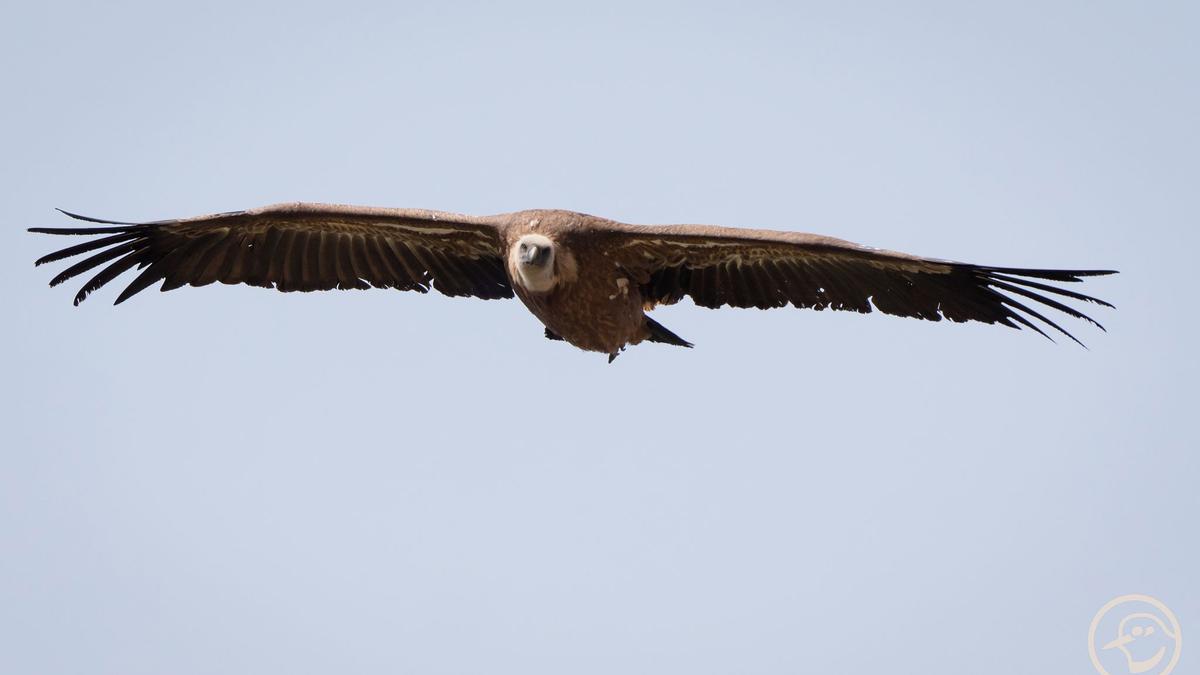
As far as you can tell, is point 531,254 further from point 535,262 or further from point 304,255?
point 304,255

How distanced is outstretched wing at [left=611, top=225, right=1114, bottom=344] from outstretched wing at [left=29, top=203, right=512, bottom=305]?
1.23 meters

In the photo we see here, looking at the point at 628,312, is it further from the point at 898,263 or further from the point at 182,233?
the point at 182,233

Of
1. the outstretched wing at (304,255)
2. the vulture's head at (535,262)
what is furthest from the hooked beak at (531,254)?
the outstretched wing at (304,255)

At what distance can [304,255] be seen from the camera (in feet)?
42.2

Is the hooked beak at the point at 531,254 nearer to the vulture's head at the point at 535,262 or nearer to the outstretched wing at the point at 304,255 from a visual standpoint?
the vulture's head at the point at 535,262

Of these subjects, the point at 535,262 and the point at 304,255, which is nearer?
the point at 535,262

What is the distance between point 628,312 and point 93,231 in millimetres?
3728

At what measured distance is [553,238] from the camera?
460 inches

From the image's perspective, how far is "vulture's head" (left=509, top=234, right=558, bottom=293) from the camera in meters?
11.5

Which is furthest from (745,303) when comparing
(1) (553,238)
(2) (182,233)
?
(2) (182,233)

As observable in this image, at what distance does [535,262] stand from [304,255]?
2.19 metres

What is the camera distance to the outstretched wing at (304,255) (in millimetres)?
12555

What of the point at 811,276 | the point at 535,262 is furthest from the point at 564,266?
the point at 811,276

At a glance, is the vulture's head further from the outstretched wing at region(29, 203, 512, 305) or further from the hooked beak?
the outstretched wing at region(29, 203, 512, 305)
